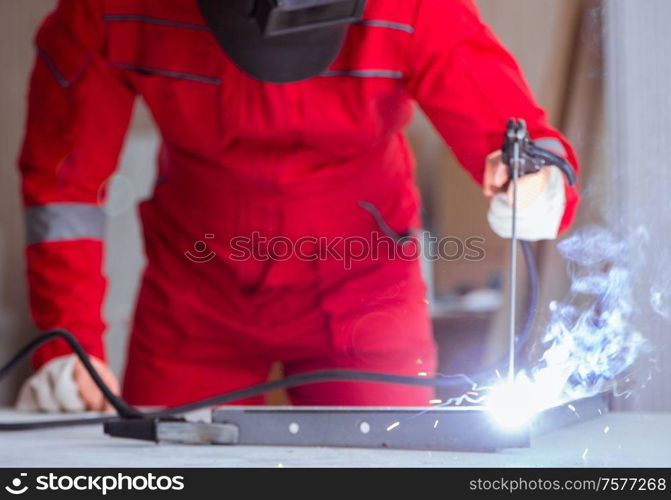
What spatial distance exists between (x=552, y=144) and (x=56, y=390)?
58 cm

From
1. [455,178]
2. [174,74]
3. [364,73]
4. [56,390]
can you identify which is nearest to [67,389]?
[56,390]

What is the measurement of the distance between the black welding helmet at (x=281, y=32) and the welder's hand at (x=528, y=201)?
0.18m

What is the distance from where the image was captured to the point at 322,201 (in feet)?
3.14

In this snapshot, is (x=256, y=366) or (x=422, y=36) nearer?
(x=422, y=36)

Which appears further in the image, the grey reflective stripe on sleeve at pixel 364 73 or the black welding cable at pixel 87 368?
the grey reflective stripe on sleeve at pixel 364 73

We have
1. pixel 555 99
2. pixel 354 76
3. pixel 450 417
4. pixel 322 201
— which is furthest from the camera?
pixel 555 99

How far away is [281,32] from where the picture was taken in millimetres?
678

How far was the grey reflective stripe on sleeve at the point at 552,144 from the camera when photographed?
2.29ft

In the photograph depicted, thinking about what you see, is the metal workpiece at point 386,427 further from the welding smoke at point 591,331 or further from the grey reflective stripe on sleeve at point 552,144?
the grey reflective stripe on sleeve at point 552,144

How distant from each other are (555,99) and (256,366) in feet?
1.86

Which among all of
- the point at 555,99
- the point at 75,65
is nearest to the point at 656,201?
the point at 555,99
